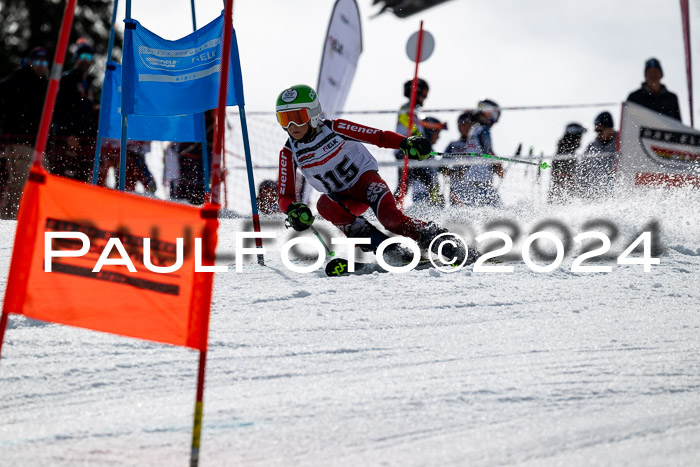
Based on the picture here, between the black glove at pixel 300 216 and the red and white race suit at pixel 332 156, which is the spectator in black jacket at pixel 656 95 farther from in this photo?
the black glove at pixel 300 216

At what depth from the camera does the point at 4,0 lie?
2128 centimetres

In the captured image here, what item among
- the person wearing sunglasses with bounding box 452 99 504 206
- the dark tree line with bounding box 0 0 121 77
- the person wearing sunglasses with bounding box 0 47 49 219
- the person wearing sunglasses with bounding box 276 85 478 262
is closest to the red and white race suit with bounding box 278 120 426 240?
the person wearing sunglasses with bounding box 276 85 478 262

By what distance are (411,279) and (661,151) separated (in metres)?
4.57

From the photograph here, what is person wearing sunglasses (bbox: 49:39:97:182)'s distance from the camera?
31.3ft

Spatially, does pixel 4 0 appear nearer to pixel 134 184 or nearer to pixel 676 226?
pixel 134 184

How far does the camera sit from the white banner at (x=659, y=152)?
9219 mm

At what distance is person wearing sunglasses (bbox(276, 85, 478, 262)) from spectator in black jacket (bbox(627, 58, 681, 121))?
4231 mm

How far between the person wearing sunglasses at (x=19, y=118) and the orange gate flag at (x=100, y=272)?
21.8 feet

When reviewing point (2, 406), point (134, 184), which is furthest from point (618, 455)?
point (134, 184)

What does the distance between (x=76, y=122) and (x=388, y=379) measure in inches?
280

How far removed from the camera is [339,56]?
11.2 meters

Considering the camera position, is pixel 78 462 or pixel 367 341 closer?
pixel 78 462

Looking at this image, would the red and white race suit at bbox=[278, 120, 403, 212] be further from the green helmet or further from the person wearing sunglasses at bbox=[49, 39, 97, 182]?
the person wearing sunglasses at bbox=[49, 39, 97, 182]

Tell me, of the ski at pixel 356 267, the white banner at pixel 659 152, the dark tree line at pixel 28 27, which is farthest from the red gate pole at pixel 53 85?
the dark tree line at pixel 28 27
